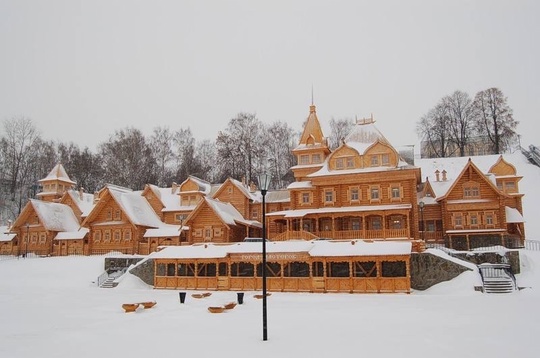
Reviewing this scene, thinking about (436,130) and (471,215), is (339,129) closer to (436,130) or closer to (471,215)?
(436,130)

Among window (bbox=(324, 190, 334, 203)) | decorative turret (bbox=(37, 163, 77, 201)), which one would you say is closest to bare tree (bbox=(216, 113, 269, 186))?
decorative turret (bbox=(37, 163, 77, 201))

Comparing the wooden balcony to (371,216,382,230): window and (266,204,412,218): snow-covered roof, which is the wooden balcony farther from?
(371,216,382,230): window

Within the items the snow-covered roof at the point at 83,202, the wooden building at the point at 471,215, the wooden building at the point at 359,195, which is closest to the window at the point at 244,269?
the wooden building at the point at 359,195

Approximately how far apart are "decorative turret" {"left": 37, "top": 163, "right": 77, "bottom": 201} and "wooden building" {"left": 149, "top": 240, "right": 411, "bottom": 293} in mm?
29809

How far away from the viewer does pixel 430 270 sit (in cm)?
2892

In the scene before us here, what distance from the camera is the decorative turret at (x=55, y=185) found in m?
58.4

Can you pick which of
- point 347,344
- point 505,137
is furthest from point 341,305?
point 505,137

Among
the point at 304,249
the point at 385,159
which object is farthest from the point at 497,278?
the point at 385,159

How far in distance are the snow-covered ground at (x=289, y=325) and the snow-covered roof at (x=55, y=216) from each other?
2378 cm

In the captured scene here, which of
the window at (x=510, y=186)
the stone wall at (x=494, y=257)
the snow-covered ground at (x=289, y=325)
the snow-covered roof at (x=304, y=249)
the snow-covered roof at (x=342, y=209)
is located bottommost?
the snow-covered ground at (x=289, y=325)

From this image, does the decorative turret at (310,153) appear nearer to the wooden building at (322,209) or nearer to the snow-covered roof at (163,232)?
the wooden building at (322,209)

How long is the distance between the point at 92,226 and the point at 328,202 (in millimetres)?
24838

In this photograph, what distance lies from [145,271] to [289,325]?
2190 centimetres

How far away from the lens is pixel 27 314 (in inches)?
747
